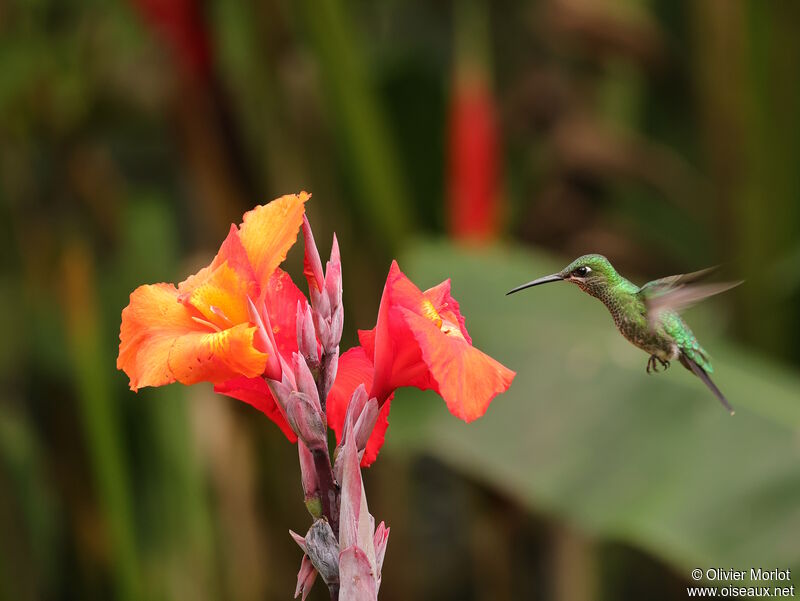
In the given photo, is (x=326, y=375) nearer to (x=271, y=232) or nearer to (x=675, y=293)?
(x=271, y=232)

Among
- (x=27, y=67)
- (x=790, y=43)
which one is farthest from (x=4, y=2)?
(x=790, y=43)

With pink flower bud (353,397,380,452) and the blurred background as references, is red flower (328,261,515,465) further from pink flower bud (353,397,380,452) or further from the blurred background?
the blurred background

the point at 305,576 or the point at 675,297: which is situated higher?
the point at 675,297

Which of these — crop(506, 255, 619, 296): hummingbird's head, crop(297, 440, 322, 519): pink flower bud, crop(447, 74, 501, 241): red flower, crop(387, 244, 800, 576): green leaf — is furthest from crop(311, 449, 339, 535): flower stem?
crop(447, 74, 501, 241): red flower

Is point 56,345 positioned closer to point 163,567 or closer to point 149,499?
point 149,499

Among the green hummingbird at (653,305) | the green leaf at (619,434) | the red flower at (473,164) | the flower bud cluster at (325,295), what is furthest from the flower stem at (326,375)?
the red flower at (473,164)

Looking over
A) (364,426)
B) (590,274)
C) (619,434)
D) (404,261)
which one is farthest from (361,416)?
(404,261)
